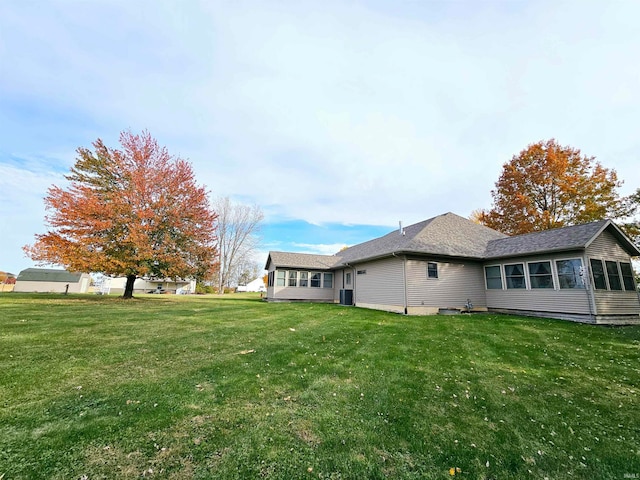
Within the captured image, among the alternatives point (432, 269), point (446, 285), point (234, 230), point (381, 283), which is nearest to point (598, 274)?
point (446, 285)

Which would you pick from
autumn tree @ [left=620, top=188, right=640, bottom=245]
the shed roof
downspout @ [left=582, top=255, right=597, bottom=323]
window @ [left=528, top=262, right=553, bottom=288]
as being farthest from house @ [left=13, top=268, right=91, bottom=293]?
autumn tree @ [left=620, top=188, right=640, bottom=245]

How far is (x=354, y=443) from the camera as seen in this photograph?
122 inches

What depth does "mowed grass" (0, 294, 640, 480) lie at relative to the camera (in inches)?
108

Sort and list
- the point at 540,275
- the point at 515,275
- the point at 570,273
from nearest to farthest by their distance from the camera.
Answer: the point at 570,273 → the point at 540,275 → the point at 515,275

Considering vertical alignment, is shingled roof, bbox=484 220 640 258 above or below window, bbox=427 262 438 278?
above

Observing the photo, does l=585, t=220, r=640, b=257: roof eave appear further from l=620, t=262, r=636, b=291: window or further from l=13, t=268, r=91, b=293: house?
l=13, t=268, r=91, b=293: house

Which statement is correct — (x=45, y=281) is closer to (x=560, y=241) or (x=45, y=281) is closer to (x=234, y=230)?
(x=234, y=230)

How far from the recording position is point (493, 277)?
47.8ft

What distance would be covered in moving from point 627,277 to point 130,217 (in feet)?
82.8

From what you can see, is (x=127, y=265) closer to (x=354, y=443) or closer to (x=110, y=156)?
(x=110, y=156)

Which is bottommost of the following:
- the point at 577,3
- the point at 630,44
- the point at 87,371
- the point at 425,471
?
the point at 425,471

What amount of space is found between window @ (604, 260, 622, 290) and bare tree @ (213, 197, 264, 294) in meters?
36.7

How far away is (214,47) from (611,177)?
28.1 metres

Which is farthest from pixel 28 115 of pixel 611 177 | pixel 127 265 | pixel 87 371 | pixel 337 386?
pixel 611 177
